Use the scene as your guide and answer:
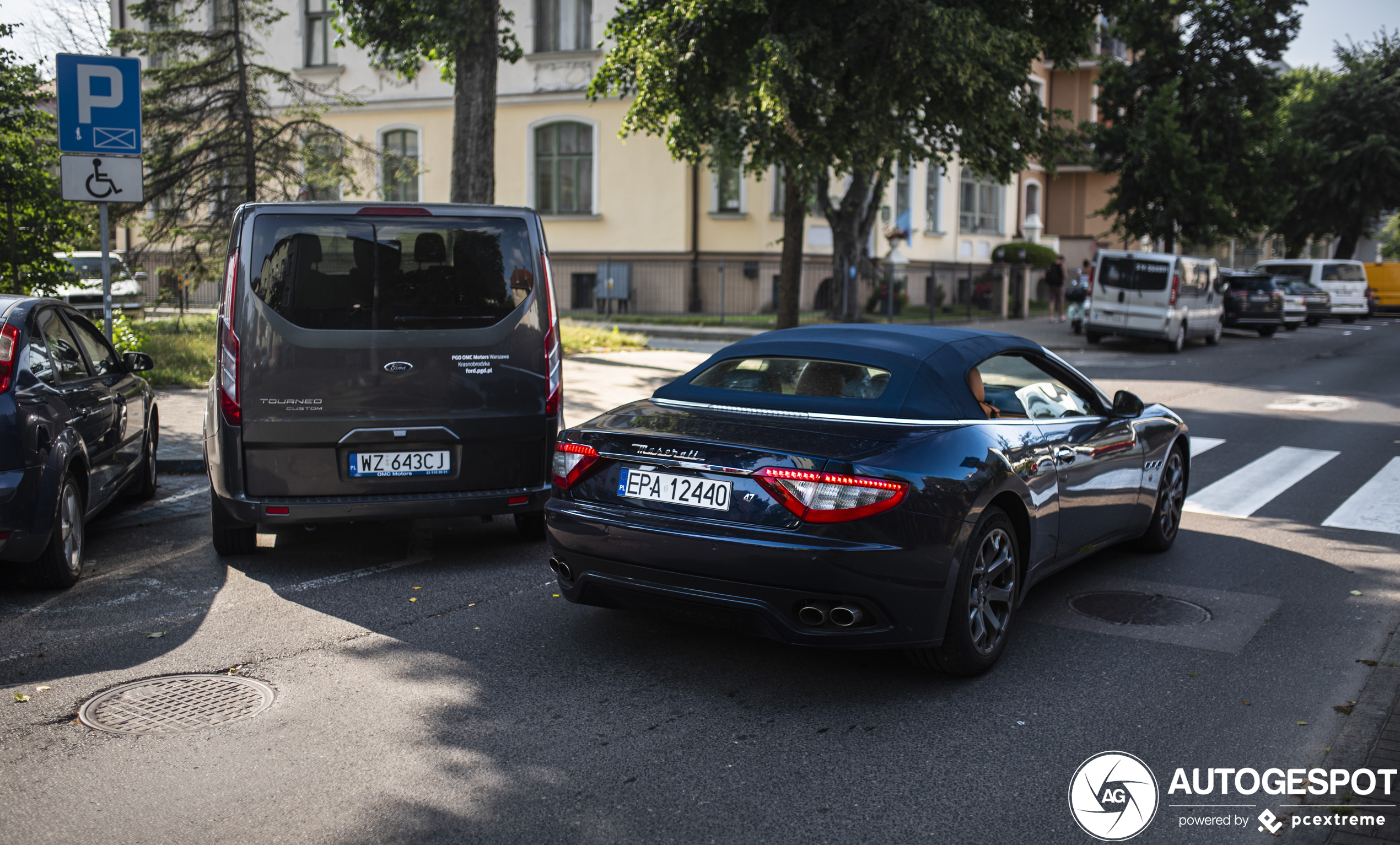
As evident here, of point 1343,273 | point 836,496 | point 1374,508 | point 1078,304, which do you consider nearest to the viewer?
point 836,496

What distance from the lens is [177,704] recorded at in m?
4.30

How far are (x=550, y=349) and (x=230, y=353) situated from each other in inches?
65.8

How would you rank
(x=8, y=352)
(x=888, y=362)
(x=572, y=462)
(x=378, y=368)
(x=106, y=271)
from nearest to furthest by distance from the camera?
(x=572, y=462)
(x=888, y=362)
(x=8, y=352)
(x=378, y=368)
(x=106, y=271)

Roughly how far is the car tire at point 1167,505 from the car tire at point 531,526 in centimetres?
360

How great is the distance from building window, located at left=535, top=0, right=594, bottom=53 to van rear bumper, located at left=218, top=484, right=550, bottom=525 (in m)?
25.4

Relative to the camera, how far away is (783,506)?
4293 millimetres

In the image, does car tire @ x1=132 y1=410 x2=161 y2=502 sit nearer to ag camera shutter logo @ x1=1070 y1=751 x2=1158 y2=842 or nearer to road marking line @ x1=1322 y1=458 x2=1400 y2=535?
ag camera shutter logo @ x1=1070 y1=751 x2=1158 y2=842

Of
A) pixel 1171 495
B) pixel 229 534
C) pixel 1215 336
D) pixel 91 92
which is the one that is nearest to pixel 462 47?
pixel 91 92

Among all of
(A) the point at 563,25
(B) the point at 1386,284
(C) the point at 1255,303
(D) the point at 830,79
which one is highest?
(A) the point at 563,25

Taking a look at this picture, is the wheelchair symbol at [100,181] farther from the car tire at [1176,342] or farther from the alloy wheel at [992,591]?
the car tire at [1176,342]

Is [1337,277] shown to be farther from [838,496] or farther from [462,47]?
[838,496]

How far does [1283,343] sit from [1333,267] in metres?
12.9

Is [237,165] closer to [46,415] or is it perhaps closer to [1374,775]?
[46,415]

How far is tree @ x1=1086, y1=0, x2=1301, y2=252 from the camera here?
32.6 metres
